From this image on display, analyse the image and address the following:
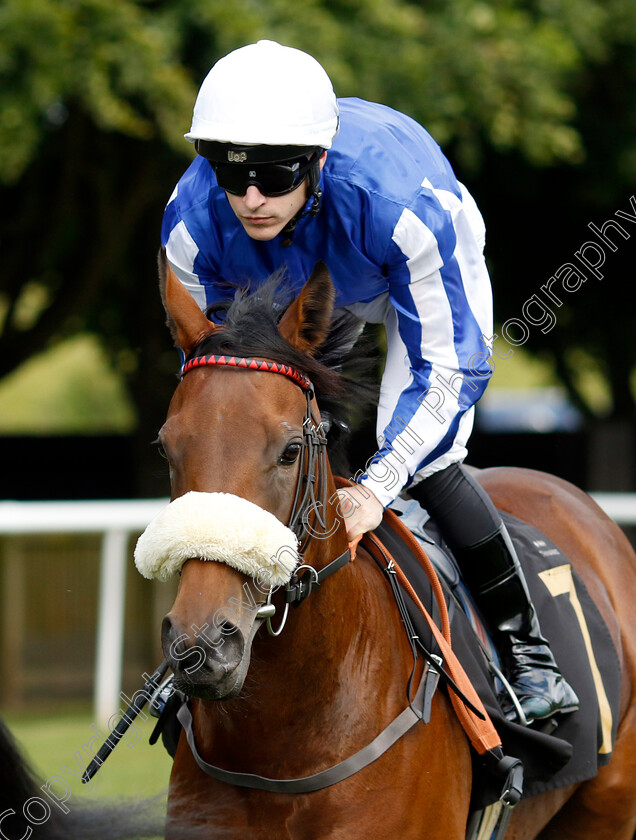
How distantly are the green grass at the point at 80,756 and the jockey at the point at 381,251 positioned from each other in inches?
117

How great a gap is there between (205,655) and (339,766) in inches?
24.5

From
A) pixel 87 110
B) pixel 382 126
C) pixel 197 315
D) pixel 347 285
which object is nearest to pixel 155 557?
pixel 197 315

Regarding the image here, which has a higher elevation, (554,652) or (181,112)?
(554,652)

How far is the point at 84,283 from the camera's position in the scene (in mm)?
10023

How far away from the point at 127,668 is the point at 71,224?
4.23 metres

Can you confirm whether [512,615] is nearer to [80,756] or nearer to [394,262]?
[394,262]

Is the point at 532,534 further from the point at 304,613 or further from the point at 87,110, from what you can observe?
the point at 87,110

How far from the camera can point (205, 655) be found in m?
2.19

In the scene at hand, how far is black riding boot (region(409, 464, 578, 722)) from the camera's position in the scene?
3.30m

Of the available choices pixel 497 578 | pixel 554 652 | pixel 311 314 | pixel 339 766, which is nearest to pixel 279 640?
pixel 339 766

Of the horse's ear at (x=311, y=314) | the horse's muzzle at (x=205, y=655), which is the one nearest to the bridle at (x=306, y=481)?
the horse's ear at (x=311, y=314)

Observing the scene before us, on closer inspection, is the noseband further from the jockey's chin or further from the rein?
the jockey's chin

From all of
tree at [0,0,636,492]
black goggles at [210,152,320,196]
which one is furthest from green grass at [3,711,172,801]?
black goggles at [210,152,320,196]

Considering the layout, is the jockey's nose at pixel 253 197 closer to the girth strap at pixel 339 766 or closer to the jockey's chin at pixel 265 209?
the jockey's chin at pixel 265 209
